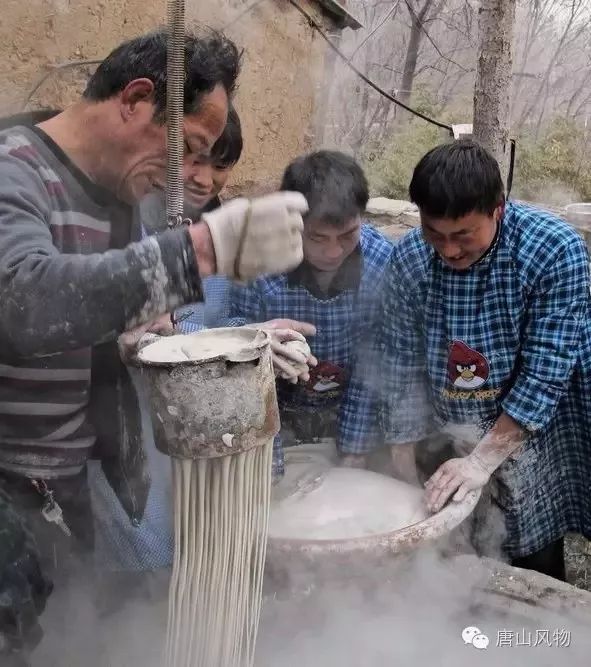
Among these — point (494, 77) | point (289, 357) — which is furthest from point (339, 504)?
point (494, 77)

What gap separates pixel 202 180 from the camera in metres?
1.94

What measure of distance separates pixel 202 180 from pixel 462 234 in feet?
2.54

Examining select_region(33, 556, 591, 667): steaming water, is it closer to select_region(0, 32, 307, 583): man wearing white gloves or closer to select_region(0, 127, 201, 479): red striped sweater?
select_region(0, 32, 307, 583): man wearing white gloves

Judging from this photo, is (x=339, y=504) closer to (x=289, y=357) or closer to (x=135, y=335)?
(x=289, y=357)

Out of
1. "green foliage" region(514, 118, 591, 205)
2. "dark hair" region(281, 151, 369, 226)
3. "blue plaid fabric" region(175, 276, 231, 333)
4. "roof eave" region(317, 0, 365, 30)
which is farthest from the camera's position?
"green foliage" region(514, 118, 591, 205)

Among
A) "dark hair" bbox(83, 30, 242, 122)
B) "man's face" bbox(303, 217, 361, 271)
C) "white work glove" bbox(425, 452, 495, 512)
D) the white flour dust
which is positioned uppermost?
"dark hair" bbox(83, 30, 242, 122)

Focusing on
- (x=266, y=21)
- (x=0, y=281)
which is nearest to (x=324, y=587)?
(x=0, y=281)

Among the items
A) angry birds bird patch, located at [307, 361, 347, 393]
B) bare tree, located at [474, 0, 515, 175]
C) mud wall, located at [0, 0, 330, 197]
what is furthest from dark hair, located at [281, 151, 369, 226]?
bare tree, located at [474, 0, 515, 175]

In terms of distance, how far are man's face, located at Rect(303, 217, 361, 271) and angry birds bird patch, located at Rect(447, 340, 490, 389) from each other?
469mm

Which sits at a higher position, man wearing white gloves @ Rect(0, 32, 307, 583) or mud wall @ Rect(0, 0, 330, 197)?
mud wall @ Rect(0, 0, 330, 197)

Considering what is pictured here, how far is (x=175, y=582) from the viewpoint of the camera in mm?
Result: 1445

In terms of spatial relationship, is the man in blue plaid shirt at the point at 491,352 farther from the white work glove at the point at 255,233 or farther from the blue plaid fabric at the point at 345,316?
the white work glove at the point at 255,233

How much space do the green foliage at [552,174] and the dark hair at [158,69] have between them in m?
9.81

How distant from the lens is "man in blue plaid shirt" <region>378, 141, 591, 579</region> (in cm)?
205
